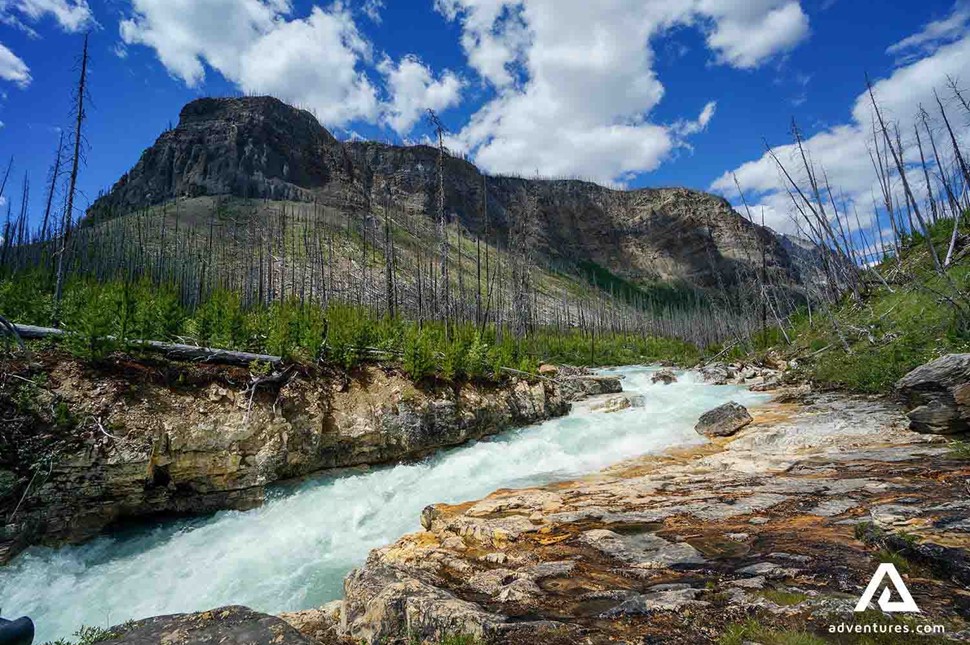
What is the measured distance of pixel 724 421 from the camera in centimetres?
1323

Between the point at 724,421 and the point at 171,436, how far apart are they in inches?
588

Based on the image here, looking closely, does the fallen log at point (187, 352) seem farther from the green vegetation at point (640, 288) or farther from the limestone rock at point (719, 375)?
the green vegetation at point (640, 288)

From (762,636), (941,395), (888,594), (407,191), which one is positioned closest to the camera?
(762,636)

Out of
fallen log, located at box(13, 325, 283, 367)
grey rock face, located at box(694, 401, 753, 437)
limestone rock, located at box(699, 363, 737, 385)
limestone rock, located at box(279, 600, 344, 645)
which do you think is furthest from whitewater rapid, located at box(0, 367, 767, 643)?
limestone rock, located at box(699, 363, 737, 385)

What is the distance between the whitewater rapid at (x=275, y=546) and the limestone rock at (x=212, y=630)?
2.25m

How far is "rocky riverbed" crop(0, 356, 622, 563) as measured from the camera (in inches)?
303

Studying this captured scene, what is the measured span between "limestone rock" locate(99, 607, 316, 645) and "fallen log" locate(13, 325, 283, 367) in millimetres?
7301

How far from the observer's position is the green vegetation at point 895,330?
12.7m

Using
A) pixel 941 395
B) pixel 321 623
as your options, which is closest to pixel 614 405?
pixel 941 395

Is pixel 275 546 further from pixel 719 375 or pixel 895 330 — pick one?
pixel 719 375

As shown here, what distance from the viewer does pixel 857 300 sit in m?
21.7

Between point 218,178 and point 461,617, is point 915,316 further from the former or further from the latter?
point 218,178

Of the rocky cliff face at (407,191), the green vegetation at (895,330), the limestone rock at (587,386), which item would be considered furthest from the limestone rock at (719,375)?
the rocky cliff face at (407,191)

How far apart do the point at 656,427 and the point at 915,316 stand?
9990mm
